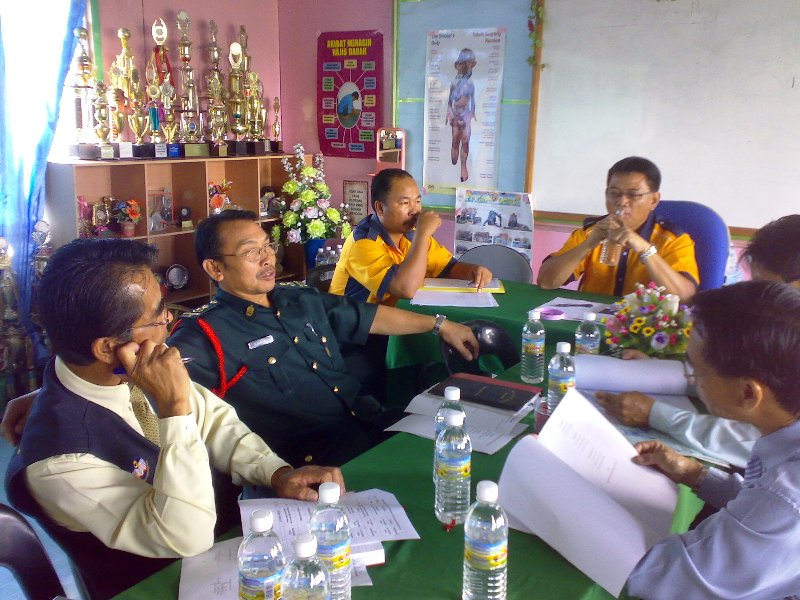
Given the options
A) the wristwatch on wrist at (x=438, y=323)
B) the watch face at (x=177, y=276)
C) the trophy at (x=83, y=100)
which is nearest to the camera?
the wristwatch on wrist at (x=438, y=323)

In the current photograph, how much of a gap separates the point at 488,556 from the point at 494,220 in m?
3.72

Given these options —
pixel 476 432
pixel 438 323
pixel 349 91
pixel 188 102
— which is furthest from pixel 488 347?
pixel 349 91

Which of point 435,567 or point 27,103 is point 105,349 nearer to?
point 435,567

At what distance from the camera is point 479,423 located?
161 centimetres

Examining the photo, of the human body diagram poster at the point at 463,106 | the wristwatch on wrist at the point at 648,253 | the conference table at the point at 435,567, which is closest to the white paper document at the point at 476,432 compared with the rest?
the conference table at the point at 435,567

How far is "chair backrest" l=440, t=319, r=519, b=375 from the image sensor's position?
2.33m

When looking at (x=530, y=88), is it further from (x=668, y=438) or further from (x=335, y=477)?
(x=335, y=477)

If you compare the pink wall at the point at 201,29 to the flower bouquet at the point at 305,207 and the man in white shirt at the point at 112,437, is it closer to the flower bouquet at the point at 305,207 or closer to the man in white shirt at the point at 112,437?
the flower bouquet at the point at 305,207

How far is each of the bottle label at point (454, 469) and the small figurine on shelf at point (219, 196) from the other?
3.67m

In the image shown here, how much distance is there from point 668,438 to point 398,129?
373 cm

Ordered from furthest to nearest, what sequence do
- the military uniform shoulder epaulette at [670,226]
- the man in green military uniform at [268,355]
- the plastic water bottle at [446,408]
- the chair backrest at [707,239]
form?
the chair backrest at [707,239], the military uniform shoulder epaulette at [670,226], the man in green military uniform at [268,355], the plastic water bottle at [446,408]

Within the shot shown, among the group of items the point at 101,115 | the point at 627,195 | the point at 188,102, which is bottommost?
the point at 627,195

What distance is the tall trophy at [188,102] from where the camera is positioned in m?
4.42

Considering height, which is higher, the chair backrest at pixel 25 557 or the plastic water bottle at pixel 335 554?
the plastic water bottle at pixel 335 554
